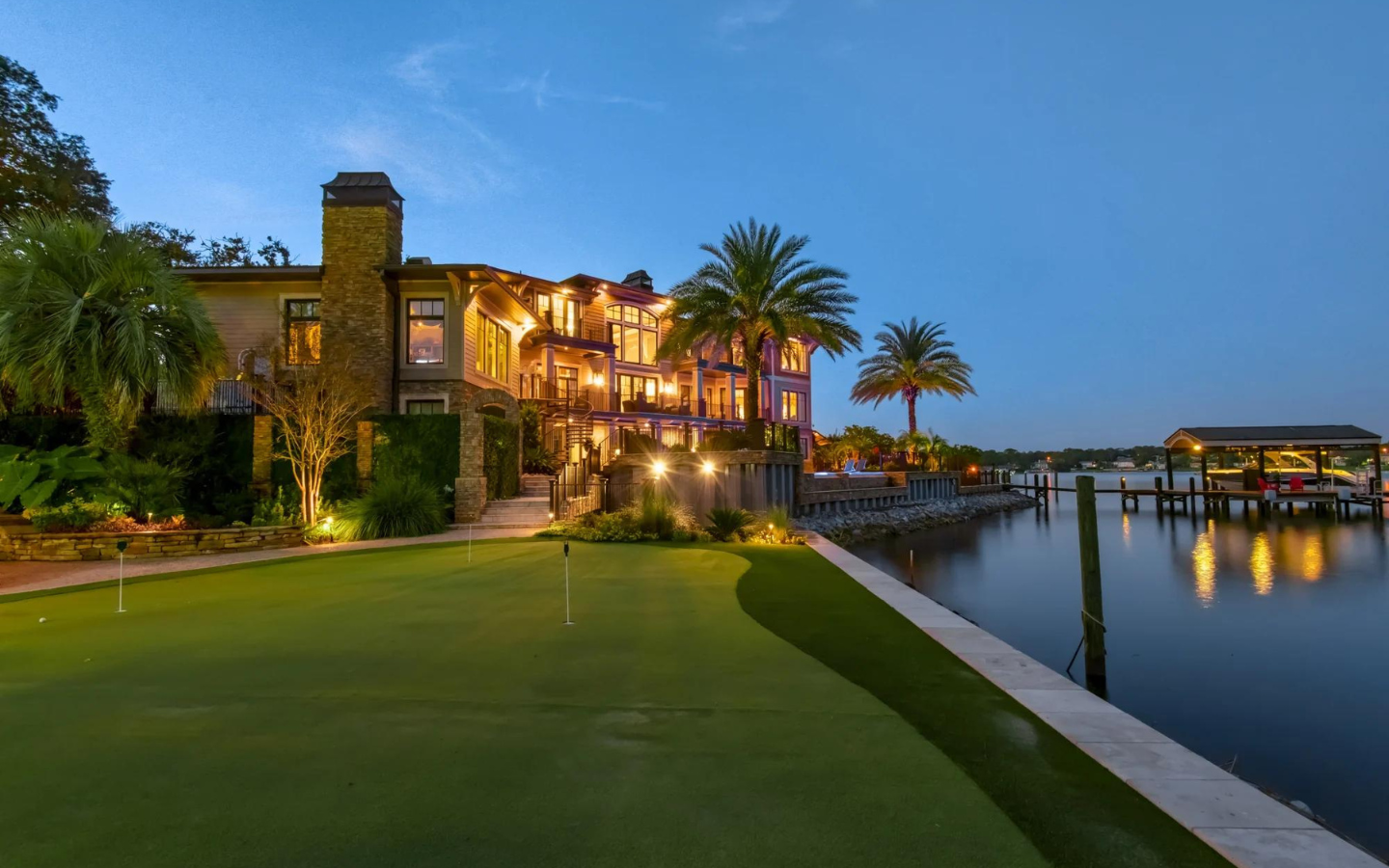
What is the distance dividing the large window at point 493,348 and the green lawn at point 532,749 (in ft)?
55.2

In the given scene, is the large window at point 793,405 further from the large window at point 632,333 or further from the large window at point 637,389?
the large window at point 632,333

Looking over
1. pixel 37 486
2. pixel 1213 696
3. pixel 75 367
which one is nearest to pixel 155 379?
pixel 75 367

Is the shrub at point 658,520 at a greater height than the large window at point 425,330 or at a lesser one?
lesser

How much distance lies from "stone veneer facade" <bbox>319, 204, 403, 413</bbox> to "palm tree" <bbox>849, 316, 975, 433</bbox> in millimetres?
32323

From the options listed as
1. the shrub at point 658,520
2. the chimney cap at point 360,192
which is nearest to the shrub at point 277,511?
the shrub at point 658,520

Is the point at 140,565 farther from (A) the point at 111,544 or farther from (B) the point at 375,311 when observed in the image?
(B) the point at 375,311

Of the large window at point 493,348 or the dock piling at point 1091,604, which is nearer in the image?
the dock piling at point 1091,604

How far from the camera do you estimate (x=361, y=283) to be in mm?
20812

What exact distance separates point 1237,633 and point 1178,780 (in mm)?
11402

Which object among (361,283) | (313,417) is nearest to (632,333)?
(361,283)

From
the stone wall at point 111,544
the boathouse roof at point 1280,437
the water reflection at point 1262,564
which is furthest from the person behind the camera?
the boathouse roof at point 1280,437

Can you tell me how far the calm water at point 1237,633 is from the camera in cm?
675

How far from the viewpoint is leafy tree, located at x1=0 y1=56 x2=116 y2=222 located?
2130 cm

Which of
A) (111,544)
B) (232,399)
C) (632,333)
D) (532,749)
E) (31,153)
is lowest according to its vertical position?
(532,749)
